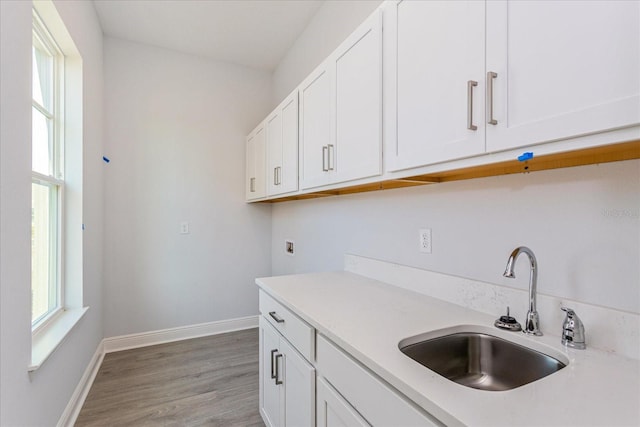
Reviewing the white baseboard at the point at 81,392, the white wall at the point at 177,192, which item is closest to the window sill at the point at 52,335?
the white baseboard at the point at 81,392

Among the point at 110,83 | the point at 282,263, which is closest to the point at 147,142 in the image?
the point at 110,83

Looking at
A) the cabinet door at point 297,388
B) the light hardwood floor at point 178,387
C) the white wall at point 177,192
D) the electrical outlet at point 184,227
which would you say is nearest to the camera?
the cabinet door at point 297,388

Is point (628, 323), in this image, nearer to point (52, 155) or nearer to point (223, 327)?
point (52, 155)

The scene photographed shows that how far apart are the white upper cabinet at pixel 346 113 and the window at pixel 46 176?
1.52m

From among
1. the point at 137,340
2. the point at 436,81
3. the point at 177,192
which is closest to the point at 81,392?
the point at 137,340

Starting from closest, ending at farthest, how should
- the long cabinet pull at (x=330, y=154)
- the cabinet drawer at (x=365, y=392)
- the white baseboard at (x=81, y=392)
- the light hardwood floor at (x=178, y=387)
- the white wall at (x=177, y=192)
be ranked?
the cabinet drawer at (x=365, y=392) < the long cabinet pull at (x=330, y=154) < the white baseboard at (x=81, y=392) < the light hardwood floor at (x=178, y=387) < the white wall at (x=177, y=192)

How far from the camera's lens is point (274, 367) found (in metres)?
1.56

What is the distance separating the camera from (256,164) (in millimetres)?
3037

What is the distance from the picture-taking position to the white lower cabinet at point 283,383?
4.02 feet

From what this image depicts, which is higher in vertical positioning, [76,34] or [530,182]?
[76,34]

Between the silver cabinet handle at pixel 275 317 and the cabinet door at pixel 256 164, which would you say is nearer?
the silver cabinet handle at pixel 275 317

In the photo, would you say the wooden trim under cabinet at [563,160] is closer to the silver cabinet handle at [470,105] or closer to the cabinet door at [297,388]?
the silver cabinet handle at [470,105]

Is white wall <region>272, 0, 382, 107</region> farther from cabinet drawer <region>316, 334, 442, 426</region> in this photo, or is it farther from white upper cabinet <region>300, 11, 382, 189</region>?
cabinet drawer <region>316, 334, 442, 426</region>

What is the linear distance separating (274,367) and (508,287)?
114 cm
